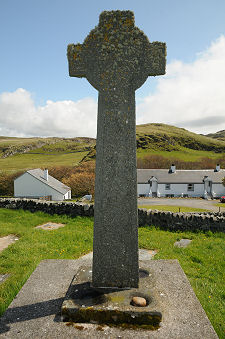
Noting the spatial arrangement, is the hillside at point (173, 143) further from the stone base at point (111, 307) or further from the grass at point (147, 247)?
the stone base at point (111, 307)

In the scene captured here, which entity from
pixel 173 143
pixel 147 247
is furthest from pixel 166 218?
pixel 173 143

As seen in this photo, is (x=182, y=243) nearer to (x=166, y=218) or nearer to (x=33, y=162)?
(x=166, y=218)

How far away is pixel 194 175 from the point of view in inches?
2141

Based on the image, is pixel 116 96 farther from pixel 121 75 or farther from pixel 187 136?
pixel 187 136

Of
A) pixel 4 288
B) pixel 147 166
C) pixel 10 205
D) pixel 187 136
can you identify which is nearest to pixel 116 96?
pixel 4 288

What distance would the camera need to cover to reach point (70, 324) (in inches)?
113

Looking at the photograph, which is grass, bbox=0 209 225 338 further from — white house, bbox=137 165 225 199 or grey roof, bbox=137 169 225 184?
grey roof, bbox=137 169 225 184

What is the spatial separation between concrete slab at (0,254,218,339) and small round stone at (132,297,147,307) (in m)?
0.29

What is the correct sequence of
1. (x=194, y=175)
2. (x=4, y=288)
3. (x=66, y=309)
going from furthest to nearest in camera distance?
(x=194, y=175) < (x=4, y=288) < (x=66, y=309)

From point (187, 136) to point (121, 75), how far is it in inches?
6636

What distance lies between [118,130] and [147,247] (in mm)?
5529

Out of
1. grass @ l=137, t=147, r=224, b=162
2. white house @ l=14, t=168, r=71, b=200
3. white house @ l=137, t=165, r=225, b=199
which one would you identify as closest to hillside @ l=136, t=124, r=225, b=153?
grass @ l=137, t=147, r=224, b=162

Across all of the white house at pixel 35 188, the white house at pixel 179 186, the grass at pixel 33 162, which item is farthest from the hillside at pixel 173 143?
the white house at pixel 35 188

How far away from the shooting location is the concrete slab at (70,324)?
106 inches
